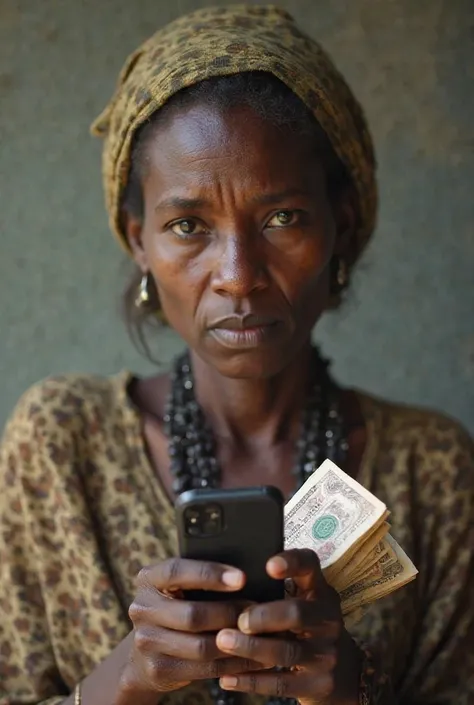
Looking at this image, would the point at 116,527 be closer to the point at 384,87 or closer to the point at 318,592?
the point at 318,592

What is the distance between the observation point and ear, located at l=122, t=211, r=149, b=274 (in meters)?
1.58

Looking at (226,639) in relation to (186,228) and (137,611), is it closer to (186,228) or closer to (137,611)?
(137,611)

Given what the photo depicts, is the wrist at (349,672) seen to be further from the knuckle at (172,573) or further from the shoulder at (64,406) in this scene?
the shoulder at (64,406)

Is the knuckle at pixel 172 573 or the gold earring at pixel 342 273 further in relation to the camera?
the gold earring at pixel 342 273

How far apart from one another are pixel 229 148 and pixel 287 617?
2.16 feet

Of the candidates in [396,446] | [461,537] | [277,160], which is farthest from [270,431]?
[277,160]

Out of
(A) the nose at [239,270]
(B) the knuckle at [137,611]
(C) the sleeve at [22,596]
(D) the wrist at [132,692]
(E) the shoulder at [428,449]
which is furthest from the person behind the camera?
(E) the shoulder at [428,449]

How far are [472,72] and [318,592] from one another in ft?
4.31

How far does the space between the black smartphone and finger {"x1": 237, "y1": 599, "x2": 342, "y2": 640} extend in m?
0.04

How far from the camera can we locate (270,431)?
5.43ft

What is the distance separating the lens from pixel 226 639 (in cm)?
103

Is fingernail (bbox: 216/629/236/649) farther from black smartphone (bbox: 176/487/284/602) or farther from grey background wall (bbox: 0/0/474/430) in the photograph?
grey background wall (bbox: 0/0/474/430)

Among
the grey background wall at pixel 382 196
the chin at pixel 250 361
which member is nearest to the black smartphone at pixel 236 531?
the chin at pixel 250 361

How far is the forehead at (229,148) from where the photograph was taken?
1362mm
